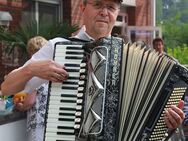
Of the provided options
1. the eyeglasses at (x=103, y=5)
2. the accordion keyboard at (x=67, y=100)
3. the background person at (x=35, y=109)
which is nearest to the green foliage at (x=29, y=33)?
the background person at (x=35, y=109)

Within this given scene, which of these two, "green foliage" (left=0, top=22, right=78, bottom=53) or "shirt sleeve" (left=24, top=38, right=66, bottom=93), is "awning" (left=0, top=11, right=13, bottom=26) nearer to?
"green foliage" (left=0, top=22, right=78, bottom=53)

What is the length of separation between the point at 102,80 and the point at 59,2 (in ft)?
24.9

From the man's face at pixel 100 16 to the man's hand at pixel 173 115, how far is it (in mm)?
519

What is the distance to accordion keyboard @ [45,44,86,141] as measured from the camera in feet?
8.00

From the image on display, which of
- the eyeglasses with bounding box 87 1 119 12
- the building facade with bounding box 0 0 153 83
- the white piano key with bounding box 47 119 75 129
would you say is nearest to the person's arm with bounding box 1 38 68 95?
the white piano key with bounding box 47 119 75 129

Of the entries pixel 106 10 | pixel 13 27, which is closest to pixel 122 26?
pixel 13 27

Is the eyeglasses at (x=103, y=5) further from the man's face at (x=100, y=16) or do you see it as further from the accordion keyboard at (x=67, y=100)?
the accordion keyboard at (x=67, y=100)

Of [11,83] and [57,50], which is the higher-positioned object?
[57,50]

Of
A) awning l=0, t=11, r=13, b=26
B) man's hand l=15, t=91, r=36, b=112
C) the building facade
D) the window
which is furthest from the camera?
the window

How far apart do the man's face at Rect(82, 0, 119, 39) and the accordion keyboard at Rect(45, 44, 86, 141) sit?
283mm

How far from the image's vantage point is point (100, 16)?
2.71m

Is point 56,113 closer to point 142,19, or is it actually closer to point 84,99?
point 84,99

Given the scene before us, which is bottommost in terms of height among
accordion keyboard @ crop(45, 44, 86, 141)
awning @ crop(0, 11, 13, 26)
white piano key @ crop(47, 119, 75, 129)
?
white piano key @ crop(47, 119, 75, 129)

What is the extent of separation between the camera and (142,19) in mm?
14664
